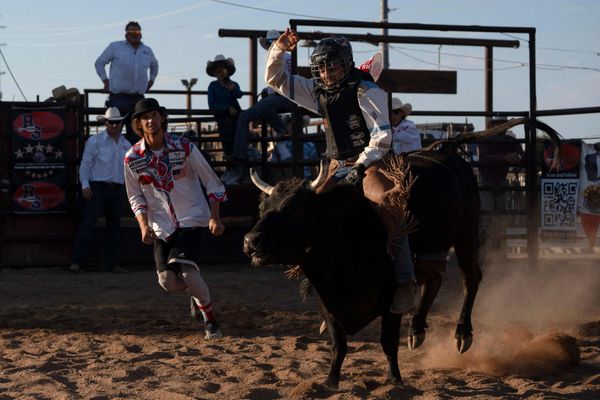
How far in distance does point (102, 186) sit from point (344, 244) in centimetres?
Answer: 627

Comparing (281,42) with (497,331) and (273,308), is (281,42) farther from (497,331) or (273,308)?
(273,308)

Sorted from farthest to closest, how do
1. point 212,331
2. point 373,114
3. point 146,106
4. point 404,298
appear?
point 212,331 < point 146,106 < point 373,114 < point 404,298

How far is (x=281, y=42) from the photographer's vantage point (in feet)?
17.8

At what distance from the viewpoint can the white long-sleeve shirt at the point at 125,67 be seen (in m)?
11.1

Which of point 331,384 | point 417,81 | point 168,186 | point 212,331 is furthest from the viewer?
point 417,81

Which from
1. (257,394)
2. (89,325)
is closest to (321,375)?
(257,394)

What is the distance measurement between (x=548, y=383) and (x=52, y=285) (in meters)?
5.82

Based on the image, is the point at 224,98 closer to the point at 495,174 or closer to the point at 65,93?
the point at 65,93

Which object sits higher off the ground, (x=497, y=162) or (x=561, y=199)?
(x=497, y=162)

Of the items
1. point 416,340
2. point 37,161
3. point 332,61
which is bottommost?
point 416,340

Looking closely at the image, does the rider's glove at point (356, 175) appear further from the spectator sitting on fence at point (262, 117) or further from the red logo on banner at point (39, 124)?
the red logo on banner at point (39, 124)

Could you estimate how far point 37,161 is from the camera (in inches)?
435

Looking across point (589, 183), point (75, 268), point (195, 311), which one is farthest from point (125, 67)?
point (589, 183)

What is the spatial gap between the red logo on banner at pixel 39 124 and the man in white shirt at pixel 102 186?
2.09ft
